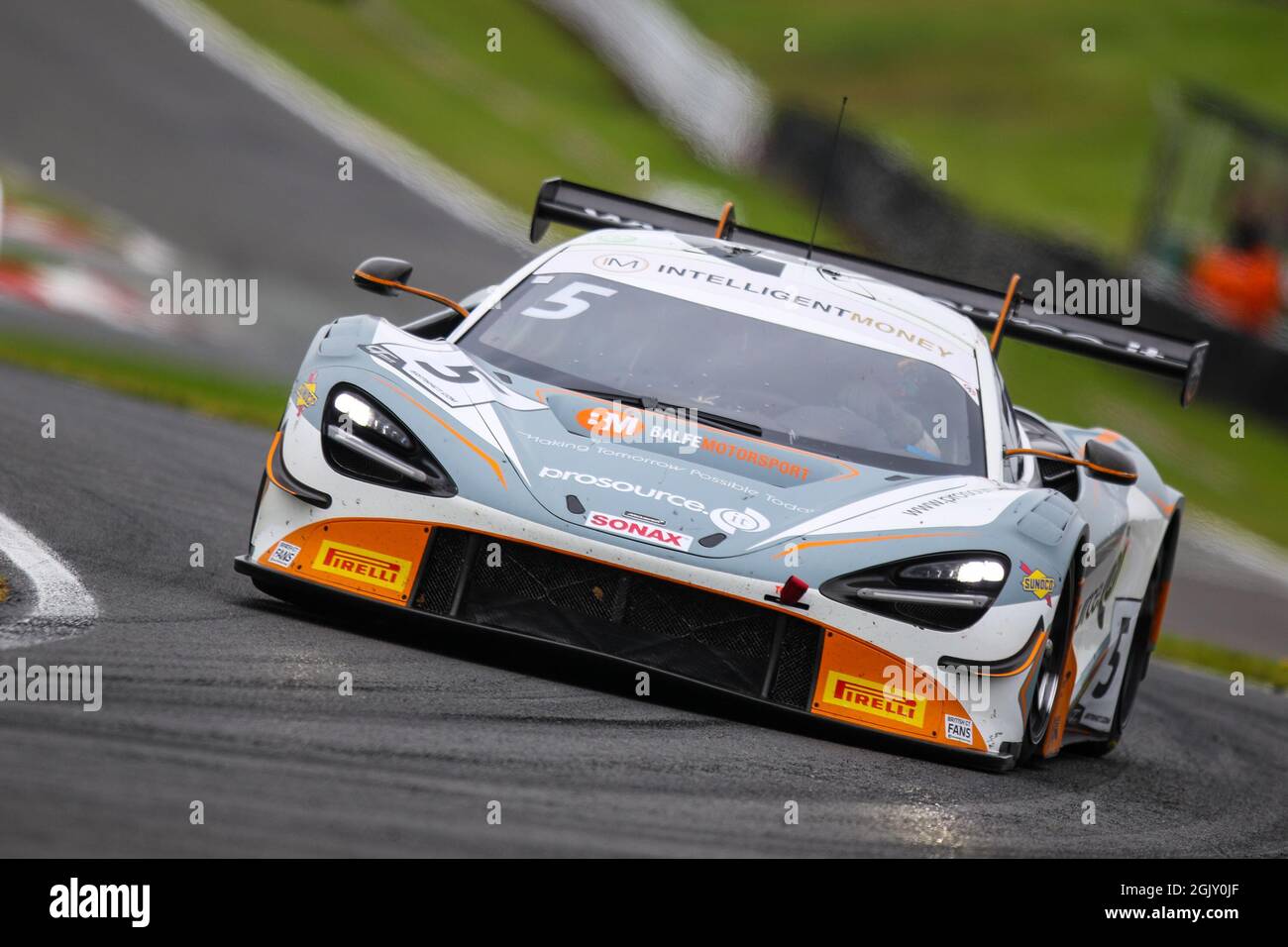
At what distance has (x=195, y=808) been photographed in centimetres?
367

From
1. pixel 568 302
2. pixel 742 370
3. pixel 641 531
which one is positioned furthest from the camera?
pixel 568 302

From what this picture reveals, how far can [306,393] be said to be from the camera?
575 cm

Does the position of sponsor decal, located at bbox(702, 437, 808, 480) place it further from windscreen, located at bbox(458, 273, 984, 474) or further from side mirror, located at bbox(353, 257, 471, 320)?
side mirror, located at bbox(353, 257, 471, 320)

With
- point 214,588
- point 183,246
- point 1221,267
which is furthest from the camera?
point 1221,267

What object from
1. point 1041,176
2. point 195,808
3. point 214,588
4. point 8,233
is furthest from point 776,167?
point 195,808

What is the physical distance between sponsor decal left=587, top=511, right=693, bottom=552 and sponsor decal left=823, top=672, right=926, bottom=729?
0.54m

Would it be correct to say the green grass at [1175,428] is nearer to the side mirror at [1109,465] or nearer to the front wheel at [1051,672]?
the side mirror at [1109,465]

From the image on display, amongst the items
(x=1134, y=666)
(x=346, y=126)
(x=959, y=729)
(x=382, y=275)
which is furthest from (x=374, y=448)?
(x=346, y=126)

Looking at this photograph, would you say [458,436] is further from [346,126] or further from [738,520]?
[346,126]

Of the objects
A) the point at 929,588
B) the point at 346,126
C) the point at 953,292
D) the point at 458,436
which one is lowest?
the point at 929,588

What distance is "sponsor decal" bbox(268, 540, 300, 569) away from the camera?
5.57 m

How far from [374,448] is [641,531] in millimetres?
836

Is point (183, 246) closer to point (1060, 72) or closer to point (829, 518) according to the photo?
point (829, 518)

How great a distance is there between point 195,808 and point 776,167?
2169 centimetres
